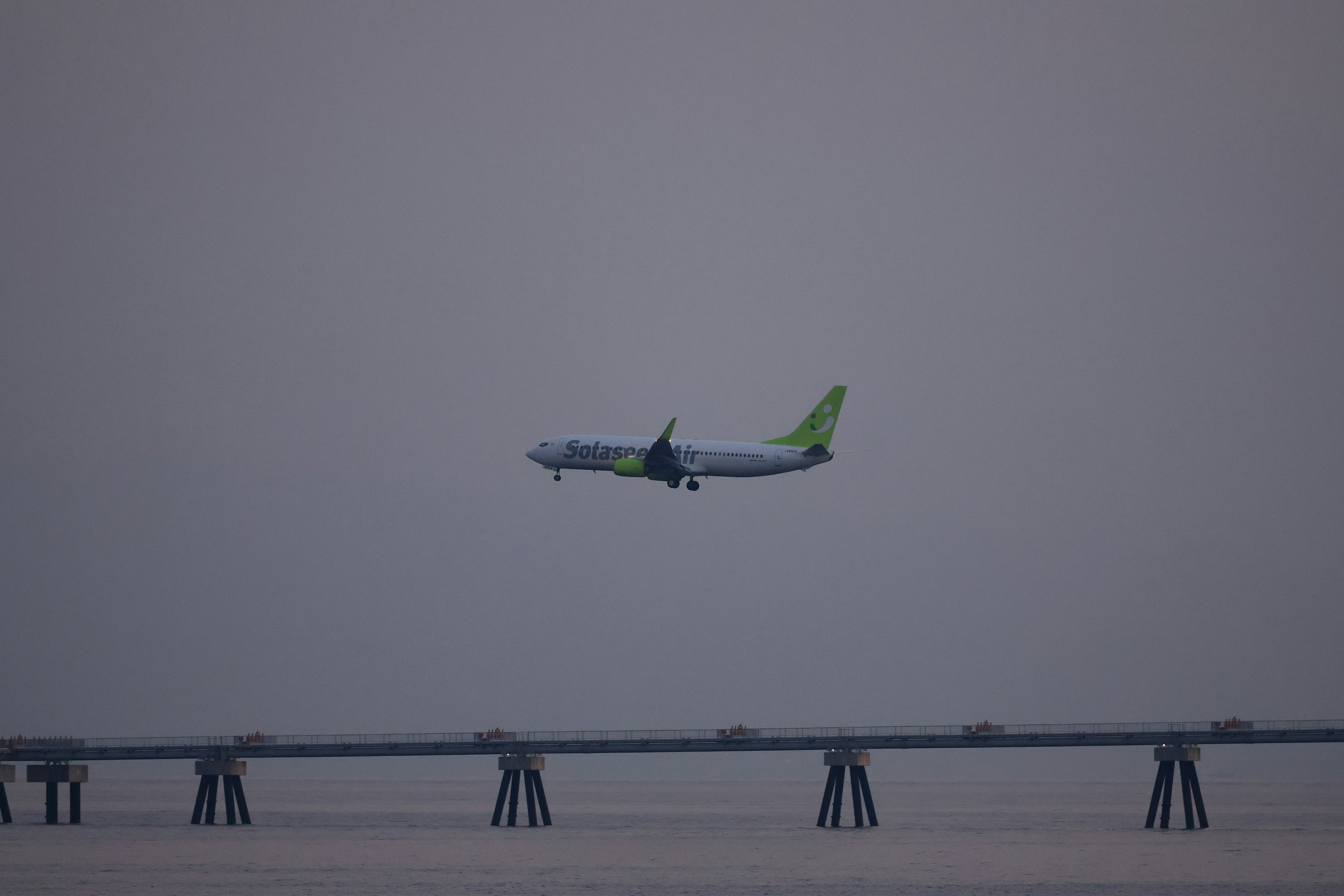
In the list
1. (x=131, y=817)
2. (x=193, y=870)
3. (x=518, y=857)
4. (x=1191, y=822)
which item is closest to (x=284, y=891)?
(x=193, y=870)

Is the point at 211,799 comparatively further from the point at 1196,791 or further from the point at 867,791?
→ the point at 1196,791

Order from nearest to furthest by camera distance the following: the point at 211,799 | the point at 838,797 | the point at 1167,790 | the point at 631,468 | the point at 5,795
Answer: the point at 631,468 → the point at 1167,790 → the point at 211,799 → the point at 5,795 → the point at 838,797

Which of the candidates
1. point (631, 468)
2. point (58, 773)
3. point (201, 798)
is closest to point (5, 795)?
point (201, 798)

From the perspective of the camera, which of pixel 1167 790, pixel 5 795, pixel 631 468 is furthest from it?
pixel 5 795

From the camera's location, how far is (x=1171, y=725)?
125625mm

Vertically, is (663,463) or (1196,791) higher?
(663,463)

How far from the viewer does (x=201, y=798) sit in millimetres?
144625

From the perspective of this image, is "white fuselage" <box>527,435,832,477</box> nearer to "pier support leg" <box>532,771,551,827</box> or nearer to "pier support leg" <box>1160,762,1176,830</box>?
"pier support leg" <box>532,771,551,827</box>

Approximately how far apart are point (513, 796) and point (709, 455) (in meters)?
33.8

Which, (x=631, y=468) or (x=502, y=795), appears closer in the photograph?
(x=631, y=468)

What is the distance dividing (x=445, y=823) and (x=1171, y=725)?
8630cm

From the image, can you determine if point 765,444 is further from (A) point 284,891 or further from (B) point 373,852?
(A) point 284,891

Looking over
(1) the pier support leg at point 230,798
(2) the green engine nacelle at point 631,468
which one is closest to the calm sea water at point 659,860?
(1) the pier support leg at point 230,798

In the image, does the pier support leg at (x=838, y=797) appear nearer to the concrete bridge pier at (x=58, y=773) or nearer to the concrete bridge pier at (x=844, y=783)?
the concrete bridge pier at (x=844, y=783)
